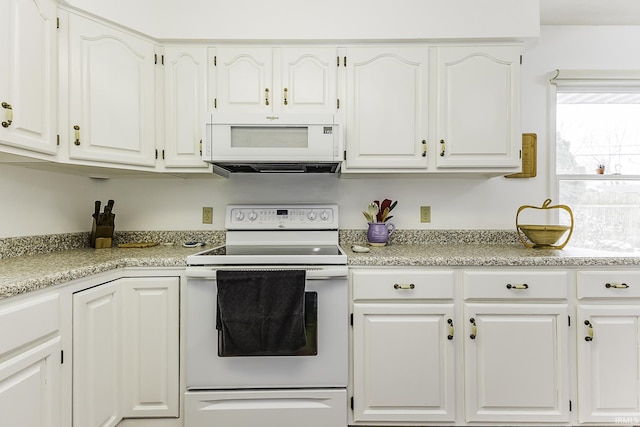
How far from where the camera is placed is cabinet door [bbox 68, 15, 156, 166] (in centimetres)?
163

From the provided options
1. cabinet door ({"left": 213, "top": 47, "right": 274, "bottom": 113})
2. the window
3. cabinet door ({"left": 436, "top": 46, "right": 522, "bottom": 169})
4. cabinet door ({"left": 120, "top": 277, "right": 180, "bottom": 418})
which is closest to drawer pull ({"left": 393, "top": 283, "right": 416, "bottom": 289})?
cabinet door ({"left": 436, "top": 46, "right": 522, "bottom": 169})

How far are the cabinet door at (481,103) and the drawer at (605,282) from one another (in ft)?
2.28

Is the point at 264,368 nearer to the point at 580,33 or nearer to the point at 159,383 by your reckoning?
the point at 159,383

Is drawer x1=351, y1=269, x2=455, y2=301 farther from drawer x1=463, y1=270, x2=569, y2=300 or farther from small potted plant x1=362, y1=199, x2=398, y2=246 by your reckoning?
small potted plant x1=362, y1=199, x2=398, y2=246

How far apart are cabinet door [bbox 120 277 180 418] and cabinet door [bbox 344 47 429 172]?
121 cm

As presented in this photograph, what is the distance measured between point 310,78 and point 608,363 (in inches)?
85.4

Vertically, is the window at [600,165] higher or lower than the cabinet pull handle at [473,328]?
higher

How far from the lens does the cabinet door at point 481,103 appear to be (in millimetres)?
1896

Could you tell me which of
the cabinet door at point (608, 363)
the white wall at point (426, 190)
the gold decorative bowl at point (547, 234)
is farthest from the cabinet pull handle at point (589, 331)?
the white wall at point (426, 190)

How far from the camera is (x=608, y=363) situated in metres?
1.65

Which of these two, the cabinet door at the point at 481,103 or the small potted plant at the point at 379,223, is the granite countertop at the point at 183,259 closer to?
the small potted plant at the point at 379,223

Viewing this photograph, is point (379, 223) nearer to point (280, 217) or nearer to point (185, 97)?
point (280, 217)

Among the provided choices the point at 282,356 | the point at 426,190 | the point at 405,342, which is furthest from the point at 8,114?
the point at 426,190

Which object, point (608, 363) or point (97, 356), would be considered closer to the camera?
point (97, 356)
